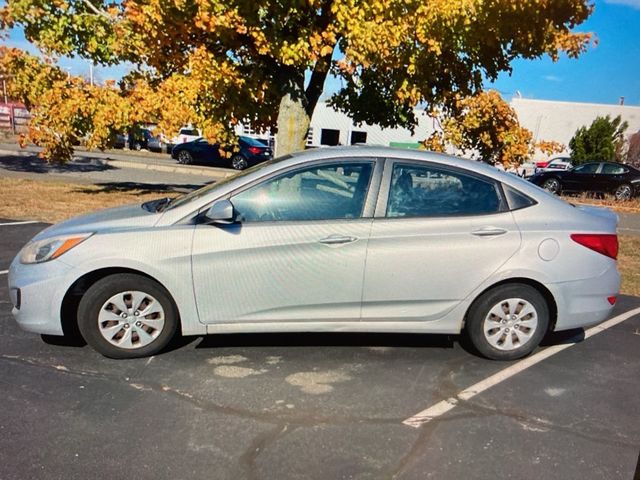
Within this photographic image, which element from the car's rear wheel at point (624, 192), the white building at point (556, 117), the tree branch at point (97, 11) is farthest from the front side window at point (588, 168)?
the white building at point (556, 117)

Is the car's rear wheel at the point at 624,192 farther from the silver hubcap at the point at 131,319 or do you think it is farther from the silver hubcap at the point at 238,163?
the silver hubcap at the point at 131,319

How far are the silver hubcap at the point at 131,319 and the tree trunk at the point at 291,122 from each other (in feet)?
19.3

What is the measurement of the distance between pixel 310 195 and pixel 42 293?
6.50 ft

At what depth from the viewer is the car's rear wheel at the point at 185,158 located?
2478cm

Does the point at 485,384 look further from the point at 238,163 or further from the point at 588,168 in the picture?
the point at 238,163

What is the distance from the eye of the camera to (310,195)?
390 cm

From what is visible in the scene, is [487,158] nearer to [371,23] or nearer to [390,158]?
[371,23]

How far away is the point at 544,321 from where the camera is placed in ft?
13.3

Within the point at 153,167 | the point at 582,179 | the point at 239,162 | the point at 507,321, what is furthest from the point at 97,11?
the point at 582,179

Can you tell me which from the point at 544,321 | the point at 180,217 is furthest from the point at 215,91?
the point at 544,321

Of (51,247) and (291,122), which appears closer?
(51,247)

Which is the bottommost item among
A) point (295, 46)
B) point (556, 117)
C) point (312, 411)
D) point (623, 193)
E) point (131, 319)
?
point (312, 411)

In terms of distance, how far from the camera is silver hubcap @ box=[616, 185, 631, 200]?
61.8 ft

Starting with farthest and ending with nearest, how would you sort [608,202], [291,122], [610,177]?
1. [610,177]
2. [608,202]
3. [291,122]
